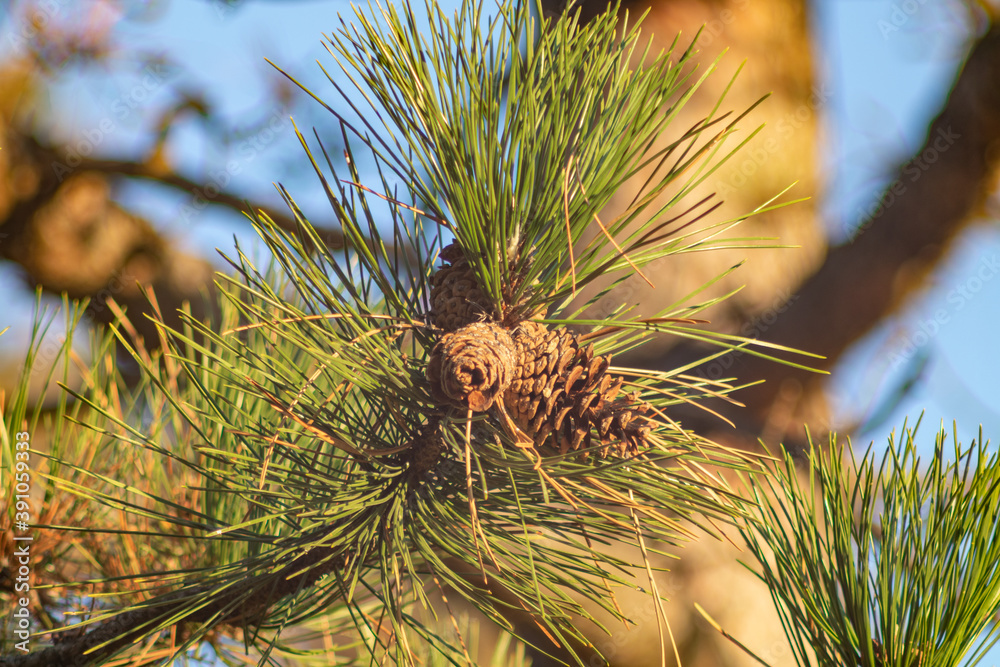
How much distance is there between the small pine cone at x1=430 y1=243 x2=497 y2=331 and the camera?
0.30 metres

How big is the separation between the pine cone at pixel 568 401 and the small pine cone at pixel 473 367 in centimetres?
1

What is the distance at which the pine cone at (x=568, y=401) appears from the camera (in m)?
0.27

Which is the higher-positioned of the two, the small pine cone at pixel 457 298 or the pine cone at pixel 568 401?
the small pine cone at pixel 457 298

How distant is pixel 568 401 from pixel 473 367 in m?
0.05

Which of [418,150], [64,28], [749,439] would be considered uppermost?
[64,28]

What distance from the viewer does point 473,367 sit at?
0.79ft

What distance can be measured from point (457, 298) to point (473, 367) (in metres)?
0.07

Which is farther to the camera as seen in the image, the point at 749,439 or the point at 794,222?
the point at 794,222

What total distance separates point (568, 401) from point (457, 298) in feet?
0.24

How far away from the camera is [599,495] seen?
0.87 ft

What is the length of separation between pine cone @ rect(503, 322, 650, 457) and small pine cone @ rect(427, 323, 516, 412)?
1 centimetres

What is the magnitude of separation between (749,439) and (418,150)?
1.91ft

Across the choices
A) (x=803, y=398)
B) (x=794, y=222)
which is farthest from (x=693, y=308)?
(x=794, y=222)

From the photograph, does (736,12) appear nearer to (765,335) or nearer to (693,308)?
(765,335)
